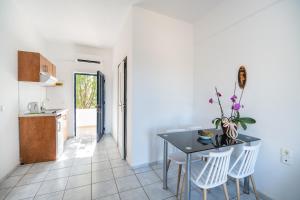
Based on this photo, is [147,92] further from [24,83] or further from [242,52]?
[24,83]

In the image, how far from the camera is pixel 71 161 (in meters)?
2.81

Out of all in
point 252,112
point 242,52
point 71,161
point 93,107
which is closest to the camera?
point 252,112

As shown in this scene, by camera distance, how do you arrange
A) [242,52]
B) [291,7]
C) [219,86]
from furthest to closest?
[219,86] → [242,52] → [291,7]

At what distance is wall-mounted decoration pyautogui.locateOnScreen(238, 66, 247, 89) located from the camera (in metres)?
2.09

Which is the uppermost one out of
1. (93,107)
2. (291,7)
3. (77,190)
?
(291,7)

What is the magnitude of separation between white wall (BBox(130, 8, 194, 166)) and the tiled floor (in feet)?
1.30

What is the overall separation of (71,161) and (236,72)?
3511mm

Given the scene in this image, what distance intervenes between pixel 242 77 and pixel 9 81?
3859 mm

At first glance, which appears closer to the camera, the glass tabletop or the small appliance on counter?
the glass tabletop

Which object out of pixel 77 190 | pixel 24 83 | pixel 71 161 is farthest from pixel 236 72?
pixel 24 83

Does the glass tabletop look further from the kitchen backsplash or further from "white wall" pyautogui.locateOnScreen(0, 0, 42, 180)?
the kitchen backsplash

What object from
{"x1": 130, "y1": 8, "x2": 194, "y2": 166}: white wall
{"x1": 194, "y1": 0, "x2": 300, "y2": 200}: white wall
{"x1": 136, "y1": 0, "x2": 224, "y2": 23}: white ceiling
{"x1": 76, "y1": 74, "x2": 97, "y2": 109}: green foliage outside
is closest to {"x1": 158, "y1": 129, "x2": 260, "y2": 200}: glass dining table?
{"x1": 194, "y1": 0, "x2": 300, "y2": 200}: white wall

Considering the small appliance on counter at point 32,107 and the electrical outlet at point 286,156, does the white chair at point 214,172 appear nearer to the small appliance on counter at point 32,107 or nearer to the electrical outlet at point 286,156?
the electrical outlet at point 286,156

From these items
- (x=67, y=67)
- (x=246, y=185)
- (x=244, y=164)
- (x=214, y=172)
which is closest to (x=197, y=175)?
(x=214, y=172)
